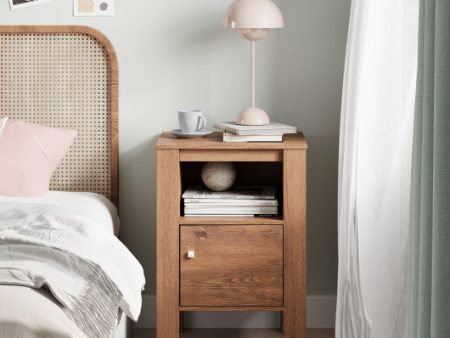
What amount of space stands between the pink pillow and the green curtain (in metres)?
1.78

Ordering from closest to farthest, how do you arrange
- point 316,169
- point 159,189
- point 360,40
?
point 360,40 → point 159,189 → point 316,169

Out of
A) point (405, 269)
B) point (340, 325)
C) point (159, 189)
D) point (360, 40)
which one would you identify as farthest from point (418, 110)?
point (159, 189)

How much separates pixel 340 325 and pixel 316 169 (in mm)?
Result: 786

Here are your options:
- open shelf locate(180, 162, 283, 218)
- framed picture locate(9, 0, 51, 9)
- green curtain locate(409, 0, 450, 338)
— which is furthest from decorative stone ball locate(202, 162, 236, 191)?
green curtain locate(409, 0, 450, 338)

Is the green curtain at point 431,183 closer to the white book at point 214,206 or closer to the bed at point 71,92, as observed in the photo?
the white book at point 214,206

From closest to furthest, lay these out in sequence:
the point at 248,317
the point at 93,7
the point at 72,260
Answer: the point at 72,260 < the point at 93,7 < the point at 248,317

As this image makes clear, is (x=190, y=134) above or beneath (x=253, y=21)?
beneath

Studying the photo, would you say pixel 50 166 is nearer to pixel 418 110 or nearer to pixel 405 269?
pixel 405 269

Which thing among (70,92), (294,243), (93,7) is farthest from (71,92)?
(294,243)

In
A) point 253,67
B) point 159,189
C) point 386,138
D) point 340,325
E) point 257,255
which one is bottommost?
point 340,325

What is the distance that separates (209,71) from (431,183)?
202cm

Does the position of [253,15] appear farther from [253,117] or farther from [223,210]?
[223,210]

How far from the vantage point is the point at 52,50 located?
124 inches

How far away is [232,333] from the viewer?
126 inches
